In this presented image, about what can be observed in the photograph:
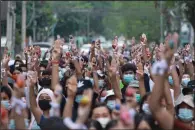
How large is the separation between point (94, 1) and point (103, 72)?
303 ft

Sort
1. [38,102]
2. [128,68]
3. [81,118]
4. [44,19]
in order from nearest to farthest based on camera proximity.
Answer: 1. [81,118]
2. [38,102]
3. [128,68]
4. [44,19]

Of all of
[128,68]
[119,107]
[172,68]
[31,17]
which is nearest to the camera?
[119,107]

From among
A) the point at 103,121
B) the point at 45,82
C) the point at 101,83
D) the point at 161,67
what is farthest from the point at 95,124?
the point at 101,83

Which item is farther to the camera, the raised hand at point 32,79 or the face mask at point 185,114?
the raised hand at point 32,79

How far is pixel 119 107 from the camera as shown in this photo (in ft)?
24.2

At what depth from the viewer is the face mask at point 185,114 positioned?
27.8 feet

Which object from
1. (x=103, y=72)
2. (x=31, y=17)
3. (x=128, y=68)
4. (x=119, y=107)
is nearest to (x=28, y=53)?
(x=103, y=72)

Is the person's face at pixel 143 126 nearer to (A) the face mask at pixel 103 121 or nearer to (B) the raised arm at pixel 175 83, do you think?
(A) the face mask at pixel 103 121

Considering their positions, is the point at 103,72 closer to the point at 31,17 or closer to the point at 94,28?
the point at 31,17

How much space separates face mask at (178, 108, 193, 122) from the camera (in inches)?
334

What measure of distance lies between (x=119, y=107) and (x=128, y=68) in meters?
4.30

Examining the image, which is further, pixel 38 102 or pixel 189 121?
pixel 38 102

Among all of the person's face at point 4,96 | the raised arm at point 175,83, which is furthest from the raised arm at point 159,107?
the raised arm at point 175,83

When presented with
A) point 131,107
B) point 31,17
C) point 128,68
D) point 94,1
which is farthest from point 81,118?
point 94,1
